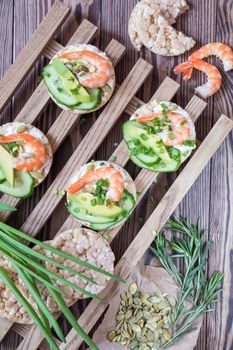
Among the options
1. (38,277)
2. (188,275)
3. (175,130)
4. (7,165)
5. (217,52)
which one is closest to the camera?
(38,277)

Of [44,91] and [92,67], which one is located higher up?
[92,67]

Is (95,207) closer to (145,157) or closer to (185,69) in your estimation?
(145,157)

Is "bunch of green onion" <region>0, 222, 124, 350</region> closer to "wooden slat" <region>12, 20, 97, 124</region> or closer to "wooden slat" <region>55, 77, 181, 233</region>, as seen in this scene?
"wooden slat" <region>55, 77, 181, 233</region>

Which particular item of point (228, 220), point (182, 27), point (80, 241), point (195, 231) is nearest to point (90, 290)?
point (80, 241)

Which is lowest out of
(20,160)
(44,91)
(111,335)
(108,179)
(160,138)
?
(111,335)

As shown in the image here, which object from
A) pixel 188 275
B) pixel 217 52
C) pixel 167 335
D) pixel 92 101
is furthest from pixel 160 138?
pixel 167 335

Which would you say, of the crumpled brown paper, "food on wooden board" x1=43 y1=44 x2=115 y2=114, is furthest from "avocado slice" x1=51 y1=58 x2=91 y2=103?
the crumpled brown paper

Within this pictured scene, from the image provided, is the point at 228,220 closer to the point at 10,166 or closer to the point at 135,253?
the point at 135,253

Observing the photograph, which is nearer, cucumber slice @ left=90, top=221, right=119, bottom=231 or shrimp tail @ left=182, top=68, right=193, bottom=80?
cucumber slice @ left=90, top=221, right=119, bottom=231

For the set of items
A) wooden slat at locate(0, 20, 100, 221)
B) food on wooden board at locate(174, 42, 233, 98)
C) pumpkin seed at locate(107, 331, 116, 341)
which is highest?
food on wooden board at locate(174, 42, 233, 98)
